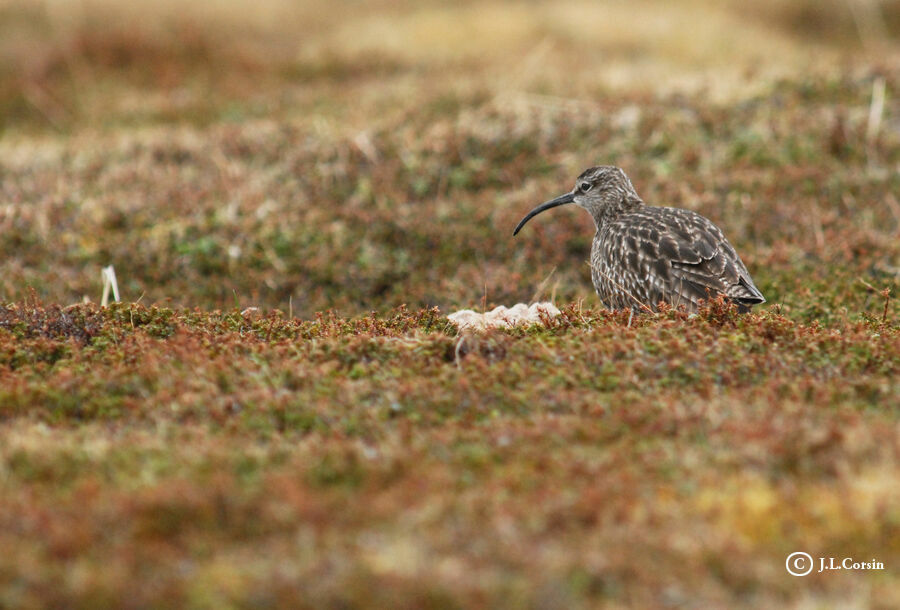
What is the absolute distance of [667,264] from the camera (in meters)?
8.69

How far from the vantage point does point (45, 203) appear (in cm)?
1285

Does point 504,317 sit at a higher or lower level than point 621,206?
lower

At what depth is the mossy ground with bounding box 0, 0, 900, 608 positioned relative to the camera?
4113mm

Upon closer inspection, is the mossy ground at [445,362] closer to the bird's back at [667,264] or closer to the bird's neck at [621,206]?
the bird's back at [667,264]

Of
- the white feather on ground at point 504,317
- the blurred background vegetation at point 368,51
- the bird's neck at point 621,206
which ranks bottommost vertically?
the white feather on ground at point 504,317

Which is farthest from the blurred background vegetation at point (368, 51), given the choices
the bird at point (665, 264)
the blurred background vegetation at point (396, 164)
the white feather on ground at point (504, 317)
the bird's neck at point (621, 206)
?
the white feather on ground at point (504, 317)

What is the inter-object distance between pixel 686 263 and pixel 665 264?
0.66 feet
